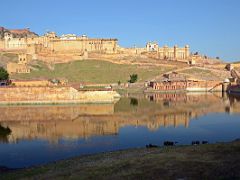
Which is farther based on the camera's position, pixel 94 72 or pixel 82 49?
pixel 82 49

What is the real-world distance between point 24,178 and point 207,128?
18387mm

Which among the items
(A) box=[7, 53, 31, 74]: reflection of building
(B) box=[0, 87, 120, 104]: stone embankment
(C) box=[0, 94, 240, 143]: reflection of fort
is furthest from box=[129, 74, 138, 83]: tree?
(C) box=[0, 94, 240, 143]: reflection of fort

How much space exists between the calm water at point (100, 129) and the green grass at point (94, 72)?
1248 inches

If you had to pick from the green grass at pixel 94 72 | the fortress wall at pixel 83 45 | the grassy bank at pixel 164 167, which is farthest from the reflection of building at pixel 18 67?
the grassy bank at pixel 164 167

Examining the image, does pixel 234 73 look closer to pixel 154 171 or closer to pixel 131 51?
pixel 131 51

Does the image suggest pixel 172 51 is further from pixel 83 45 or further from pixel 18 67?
pixel 18 67

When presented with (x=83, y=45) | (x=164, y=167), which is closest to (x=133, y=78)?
(x=83, y=45)

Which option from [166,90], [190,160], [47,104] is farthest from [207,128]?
[166,90]

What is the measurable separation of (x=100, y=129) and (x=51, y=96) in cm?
2395

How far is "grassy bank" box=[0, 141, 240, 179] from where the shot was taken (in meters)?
11.2

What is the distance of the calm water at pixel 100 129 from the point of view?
21.8 meters

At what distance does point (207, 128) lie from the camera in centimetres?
2909

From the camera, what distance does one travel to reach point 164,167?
12109 mm

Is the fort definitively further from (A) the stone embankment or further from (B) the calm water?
(B) the calm water
